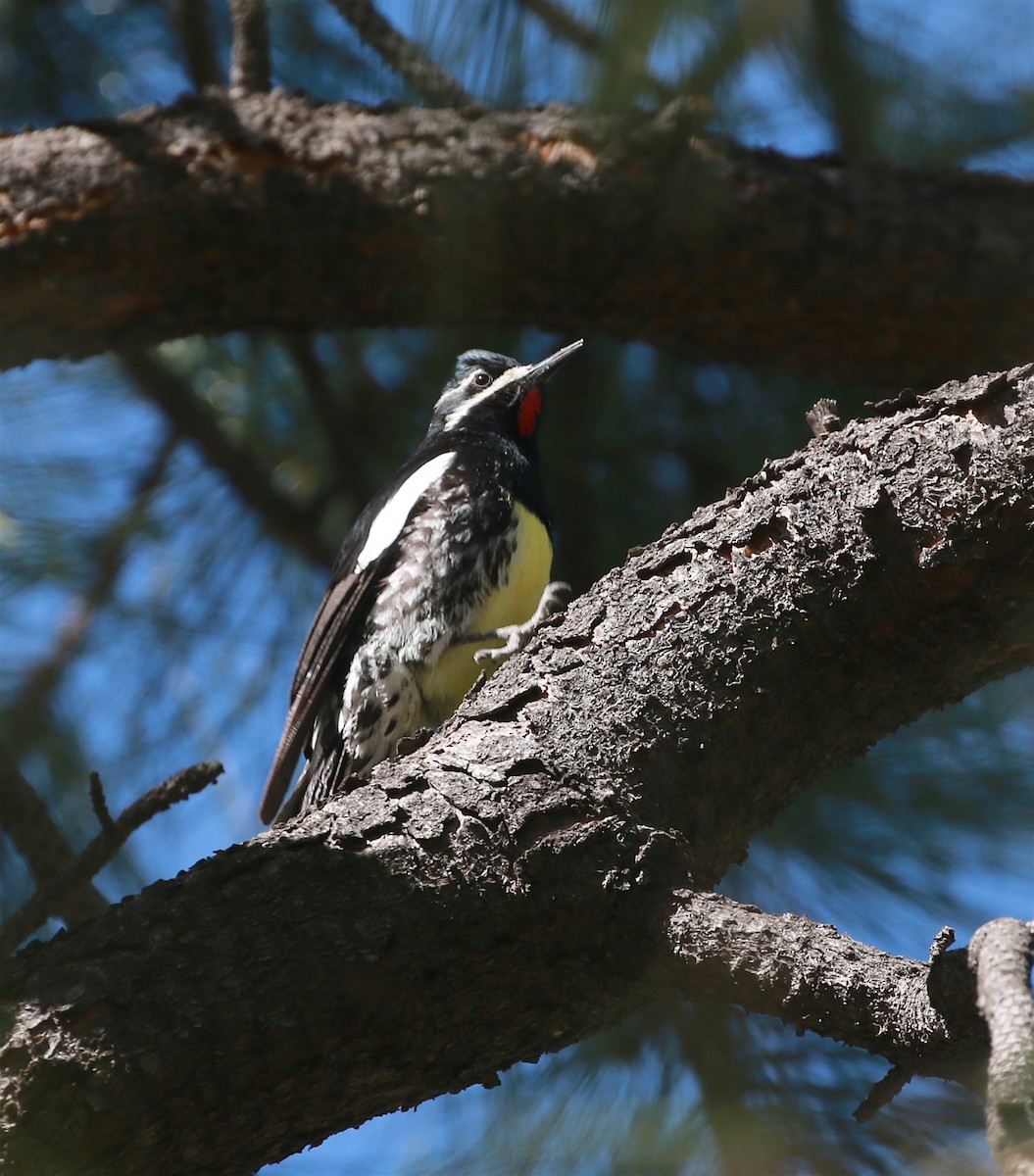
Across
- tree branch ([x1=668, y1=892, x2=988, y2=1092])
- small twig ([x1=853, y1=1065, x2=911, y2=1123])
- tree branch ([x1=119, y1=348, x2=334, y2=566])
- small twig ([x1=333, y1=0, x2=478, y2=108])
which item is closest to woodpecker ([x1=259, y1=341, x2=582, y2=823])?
tree branch ([x1=119, y1=348, x2=334, y2=566])

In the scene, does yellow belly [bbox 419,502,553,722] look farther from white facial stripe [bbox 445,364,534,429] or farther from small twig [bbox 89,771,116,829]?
small twig [bbox 89,771,116,829]

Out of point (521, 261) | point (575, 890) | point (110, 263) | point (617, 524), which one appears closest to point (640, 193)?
point (521, 261)

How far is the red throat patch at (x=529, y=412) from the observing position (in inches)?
153

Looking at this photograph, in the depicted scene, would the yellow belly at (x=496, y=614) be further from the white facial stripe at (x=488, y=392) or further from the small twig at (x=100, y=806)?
the small twig at (x=100, y=806)

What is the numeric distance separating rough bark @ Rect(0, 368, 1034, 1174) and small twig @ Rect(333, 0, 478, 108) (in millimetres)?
1939

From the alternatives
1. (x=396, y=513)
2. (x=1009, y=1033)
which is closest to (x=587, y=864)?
(x=1009, y=1033)

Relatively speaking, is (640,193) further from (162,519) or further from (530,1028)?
(530,1028)

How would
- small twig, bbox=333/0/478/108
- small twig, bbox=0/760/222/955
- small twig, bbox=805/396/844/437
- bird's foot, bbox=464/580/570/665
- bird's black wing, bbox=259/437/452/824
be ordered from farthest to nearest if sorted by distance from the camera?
small twig, bbox=333/0/478/108, bird's black wing, bbox=259/437/452/824, bird's foot, bbox=464/580/570/665, small twig, bbox=805/396/844/437, small twig, bbox=0/760/222/955

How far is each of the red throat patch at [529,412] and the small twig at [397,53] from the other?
0.84 metres

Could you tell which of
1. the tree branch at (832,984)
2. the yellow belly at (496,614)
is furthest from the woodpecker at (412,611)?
the tree branch at (832,984)

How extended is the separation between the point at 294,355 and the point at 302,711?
1237mm

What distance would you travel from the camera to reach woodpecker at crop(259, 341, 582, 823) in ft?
10.5

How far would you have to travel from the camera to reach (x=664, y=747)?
6.35 feet

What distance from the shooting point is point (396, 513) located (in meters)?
3.37
